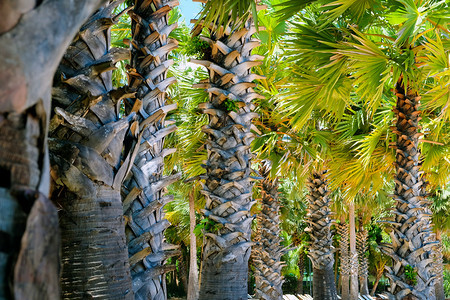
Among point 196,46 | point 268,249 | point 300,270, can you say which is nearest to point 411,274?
point 268,249

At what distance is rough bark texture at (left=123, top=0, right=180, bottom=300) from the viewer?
10.2ft

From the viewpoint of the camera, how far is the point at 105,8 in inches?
104

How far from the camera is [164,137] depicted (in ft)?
12.7

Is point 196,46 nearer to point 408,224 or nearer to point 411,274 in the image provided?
point 408,224

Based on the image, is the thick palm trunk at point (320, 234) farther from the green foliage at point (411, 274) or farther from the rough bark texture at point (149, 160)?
the rough bark texture at point (149, 160)

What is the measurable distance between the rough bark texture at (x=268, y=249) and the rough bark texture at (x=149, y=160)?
7.97m

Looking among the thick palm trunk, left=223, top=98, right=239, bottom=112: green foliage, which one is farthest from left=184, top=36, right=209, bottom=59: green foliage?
the thick palm trunk

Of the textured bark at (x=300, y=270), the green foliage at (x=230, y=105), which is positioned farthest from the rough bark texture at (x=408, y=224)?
the textured bark at (x=300, y=270)

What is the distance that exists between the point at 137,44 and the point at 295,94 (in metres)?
3.80

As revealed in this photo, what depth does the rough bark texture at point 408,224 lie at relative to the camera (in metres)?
7.42

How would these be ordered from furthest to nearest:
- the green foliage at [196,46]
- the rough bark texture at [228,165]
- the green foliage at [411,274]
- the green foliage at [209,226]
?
the green foliage at [411,274]
the green foliage at [196,46]
the green foliage at [209,226]
the rough bark texture at [228,165]

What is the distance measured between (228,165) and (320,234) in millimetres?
9300

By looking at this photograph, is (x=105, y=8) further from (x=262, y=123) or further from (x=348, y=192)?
(x=348, y=192)

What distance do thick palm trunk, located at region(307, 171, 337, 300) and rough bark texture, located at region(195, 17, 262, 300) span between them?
867 cm
